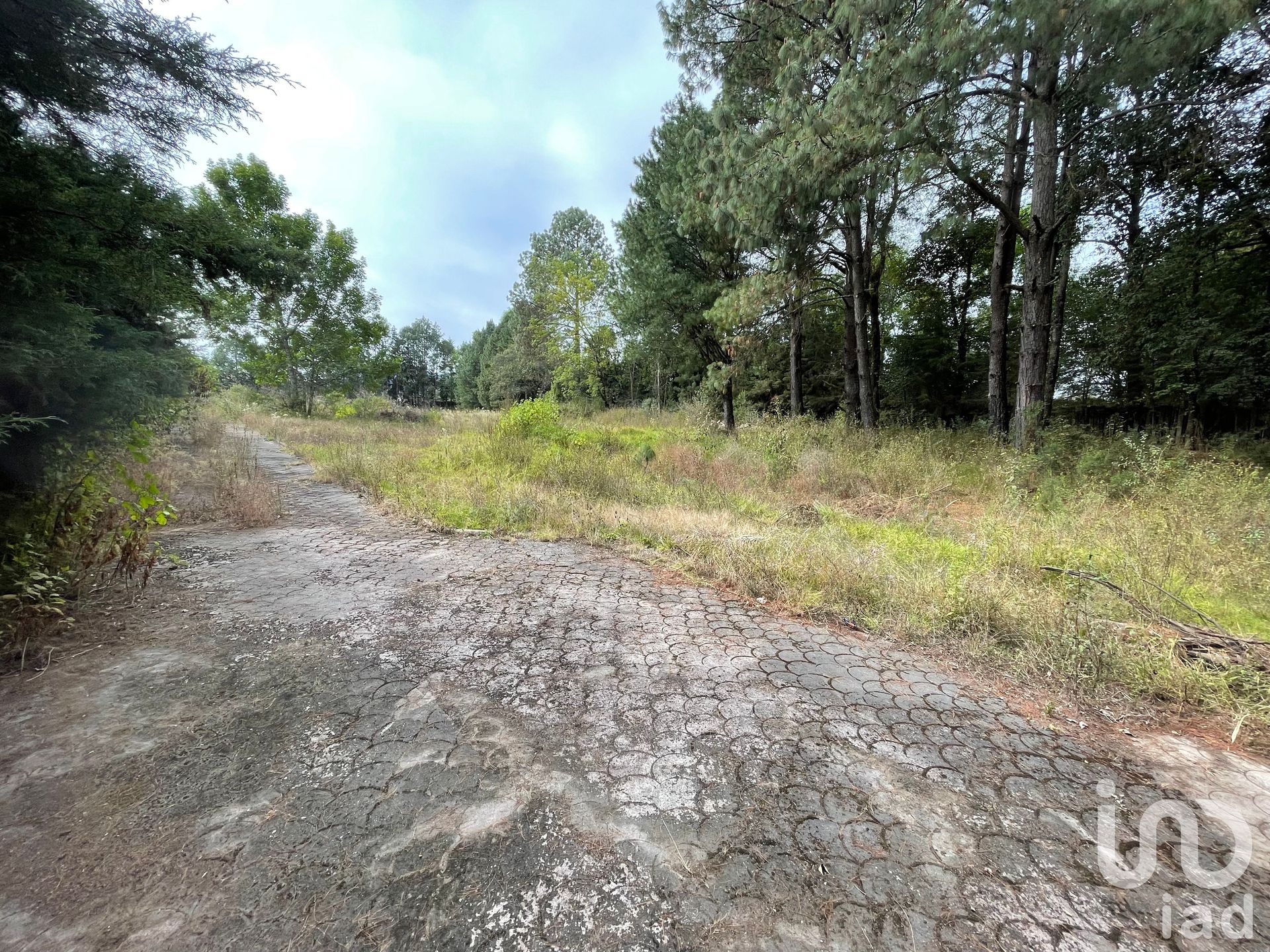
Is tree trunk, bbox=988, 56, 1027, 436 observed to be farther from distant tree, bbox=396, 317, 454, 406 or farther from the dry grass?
distant tree, bbox=396, 317, 454, 406

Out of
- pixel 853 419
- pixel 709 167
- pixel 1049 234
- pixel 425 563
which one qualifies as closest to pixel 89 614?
pixel 425 563

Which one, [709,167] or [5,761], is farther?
[709,167]

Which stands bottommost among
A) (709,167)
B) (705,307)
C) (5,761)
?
(5,761)

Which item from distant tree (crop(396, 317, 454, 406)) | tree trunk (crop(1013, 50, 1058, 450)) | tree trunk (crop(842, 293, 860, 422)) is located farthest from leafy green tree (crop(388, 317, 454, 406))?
tree trunk (crop(1013, 50, 1058, 450))

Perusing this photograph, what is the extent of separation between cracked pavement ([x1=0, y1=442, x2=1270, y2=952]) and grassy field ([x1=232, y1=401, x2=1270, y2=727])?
56cm

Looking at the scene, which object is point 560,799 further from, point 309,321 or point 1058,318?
point 309,321

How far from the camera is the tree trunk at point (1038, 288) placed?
7273 millimetres

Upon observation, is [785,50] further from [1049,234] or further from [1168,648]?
[1168,648]

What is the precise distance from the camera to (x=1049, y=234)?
7.27 m

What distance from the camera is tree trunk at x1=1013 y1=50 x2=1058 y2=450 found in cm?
727

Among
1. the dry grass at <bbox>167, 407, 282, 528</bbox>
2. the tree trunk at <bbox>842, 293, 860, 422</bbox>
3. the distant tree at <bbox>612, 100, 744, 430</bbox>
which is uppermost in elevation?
the distant tree at <bbox>612, 100, 744, 430</bbox>

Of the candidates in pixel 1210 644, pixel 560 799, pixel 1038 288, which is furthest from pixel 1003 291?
pixel 560 799

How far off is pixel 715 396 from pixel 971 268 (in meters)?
11.0

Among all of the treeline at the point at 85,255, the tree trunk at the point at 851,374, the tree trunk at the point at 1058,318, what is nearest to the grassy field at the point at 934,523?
the tree trunk at the point at 851,374
